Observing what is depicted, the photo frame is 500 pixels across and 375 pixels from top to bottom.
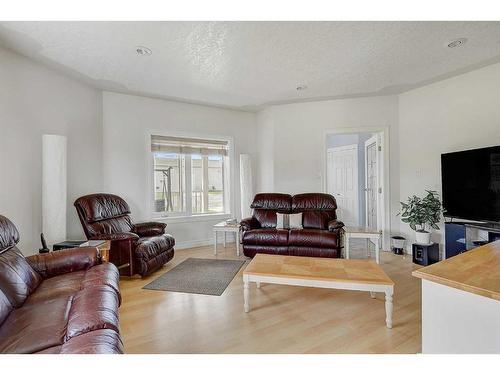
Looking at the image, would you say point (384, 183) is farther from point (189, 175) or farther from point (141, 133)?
point (141, 133)

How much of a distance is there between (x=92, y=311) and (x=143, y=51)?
7.96 feet

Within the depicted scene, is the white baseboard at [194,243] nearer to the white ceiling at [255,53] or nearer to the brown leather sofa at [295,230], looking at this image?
the brown leather sofa at [295,230]

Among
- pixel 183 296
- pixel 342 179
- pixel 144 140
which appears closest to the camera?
pixel 183 296

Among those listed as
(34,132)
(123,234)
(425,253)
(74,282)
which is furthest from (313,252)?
(34,132)

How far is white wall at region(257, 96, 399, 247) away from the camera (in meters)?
4.20

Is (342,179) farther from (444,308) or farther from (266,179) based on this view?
(444,308)

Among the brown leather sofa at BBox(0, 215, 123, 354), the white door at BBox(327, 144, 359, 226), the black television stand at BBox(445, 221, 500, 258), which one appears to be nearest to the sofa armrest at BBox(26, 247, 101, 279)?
the brown leather sofa at BBox(0, 215, 123, 354)

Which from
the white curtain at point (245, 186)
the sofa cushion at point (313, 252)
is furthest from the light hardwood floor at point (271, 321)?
the white curtain at point (245, 186)

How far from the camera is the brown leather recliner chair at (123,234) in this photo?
9.64ft

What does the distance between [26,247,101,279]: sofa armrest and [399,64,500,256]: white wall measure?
14.1ft
